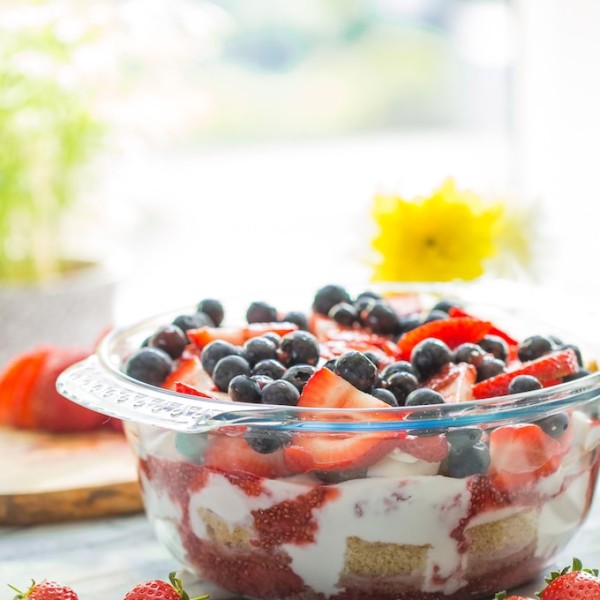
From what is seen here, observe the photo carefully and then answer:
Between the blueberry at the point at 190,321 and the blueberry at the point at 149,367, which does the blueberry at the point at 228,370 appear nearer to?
the blueberry at the point at 149,367

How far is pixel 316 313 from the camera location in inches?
54.9

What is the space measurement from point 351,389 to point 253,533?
0.17 meters

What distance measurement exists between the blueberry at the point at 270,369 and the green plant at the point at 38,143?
3.64 feet

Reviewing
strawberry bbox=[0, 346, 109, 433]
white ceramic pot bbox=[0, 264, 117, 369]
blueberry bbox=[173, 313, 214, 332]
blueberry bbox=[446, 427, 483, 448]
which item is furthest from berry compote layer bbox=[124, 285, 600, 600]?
white ceramic pot bbox=[0, 264, 117, 369]

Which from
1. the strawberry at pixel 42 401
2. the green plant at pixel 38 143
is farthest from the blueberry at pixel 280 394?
the green plant at pixel 38 143

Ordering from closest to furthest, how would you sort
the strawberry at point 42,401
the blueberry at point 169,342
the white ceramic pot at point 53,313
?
the blueberry at point 169,342 → the strawberry at point 42,401 → the white ceramic pot at point 53,313

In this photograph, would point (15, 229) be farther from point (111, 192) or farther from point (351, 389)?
point (351, 389)

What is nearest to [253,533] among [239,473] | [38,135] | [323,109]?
[239,473]

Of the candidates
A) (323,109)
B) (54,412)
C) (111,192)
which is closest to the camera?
(54,412)

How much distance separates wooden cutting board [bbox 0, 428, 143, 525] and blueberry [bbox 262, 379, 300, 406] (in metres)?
0.38

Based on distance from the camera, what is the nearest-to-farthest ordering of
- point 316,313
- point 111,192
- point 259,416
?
point 259,416
point 316,313
point 111,192

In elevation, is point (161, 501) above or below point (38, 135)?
below

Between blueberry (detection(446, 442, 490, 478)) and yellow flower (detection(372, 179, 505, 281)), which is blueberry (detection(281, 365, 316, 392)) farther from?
yellow flower (detection(372, 179, 505, 281))

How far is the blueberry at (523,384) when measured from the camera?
106 cm
